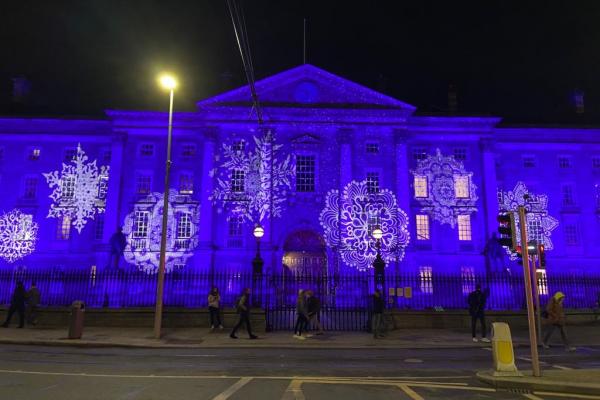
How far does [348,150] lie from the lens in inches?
1576

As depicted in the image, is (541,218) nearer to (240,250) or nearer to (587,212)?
(587,212)

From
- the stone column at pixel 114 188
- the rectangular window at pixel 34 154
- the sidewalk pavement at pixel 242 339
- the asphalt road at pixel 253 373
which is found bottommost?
the sidewalk pavement at pixel 242 339

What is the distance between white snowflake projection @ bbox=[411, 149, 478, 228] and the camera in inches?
1588

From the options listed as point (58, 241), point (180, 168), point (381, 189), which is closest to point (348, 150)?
point (381, 189)

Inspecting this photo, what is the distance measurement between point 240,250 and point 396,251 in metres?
12.5

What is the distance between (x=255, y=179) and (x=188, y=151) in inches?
281

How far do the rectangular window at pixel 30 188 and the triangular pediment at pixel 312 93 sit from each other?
54.0ft

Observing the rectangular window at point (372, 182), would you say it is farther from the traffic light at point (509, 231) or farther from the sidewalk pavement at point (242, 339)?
the traffic light at point (509, 231)

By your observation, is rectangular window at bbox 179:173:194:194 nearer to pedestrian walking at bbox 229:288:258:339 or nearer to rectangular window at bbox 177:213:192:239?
rectangular window at bbox 177:213:192:239

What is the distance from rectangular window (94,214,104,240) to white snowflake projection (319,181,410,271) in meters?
18.8

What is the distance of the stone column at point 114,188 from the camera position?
130 feet

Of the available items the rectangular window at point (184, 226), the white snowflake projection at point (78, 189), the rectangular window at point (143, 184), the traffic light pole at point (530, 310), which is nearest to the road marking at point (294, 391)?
the traffic light pole at point (530, 310)

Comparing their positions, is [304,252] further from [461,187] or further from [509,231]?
[509,231]

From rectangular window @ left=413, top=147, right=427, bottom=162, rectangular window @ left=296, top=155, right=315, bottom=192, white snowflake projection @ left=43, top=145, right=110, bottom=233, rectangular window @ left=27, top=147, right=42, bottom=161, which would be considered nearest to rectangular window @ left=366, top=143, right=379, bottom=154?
rectangular window @ left=413, top=147, right=427, bottom=162
